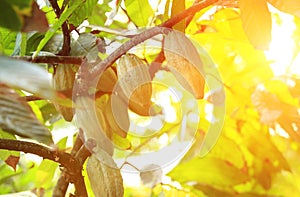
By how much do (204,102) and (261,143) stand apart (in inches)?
9.6

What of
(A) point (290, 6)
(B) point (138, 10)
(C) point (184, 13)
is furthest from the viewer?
(B) point (138, 10)

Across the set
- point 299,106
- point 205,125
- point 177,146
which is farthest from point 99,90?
point 299,106

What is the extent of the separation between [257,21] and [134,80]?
19 centimetres

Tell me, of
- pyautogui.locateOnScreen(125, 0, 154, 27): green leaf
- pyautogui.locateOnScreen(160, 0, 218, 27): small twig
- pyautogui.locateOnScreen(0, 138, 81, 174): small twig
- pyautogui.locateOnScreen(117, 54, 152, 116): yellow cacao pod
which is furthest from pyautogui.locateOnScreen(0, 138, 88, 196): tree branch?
pyautogui.locateOnScreen(125, 0, 154, 27): green leaf

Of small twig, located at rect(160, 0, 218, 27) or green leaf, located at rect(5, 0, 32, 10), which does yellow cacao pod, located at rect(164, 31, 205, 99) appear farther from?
green leaf, located at rect(5, 0, 32, 10)

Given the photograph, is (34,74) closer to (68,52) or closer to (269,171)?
(68,52)

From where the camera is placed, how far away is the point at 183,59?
830mm

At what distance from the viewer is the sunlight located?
4.75 feet

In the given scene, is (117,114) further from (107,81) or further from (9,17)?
(9,17)

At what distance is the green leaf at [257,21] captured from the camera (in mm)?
778

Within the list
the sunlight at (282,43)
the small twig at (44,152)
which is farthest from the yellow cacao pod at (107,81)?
the sunlight at (282,43)

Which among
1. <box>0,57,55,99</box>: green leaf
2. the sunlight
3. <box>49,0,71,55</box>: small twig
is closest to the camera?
<box>0,57,55,99</box>: green leaf

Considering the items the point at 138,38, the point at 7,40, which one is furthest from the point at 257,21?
the point at 7,40

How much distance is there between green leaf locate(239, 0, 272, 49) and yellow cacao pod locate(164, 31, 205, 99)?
85 millimetres
